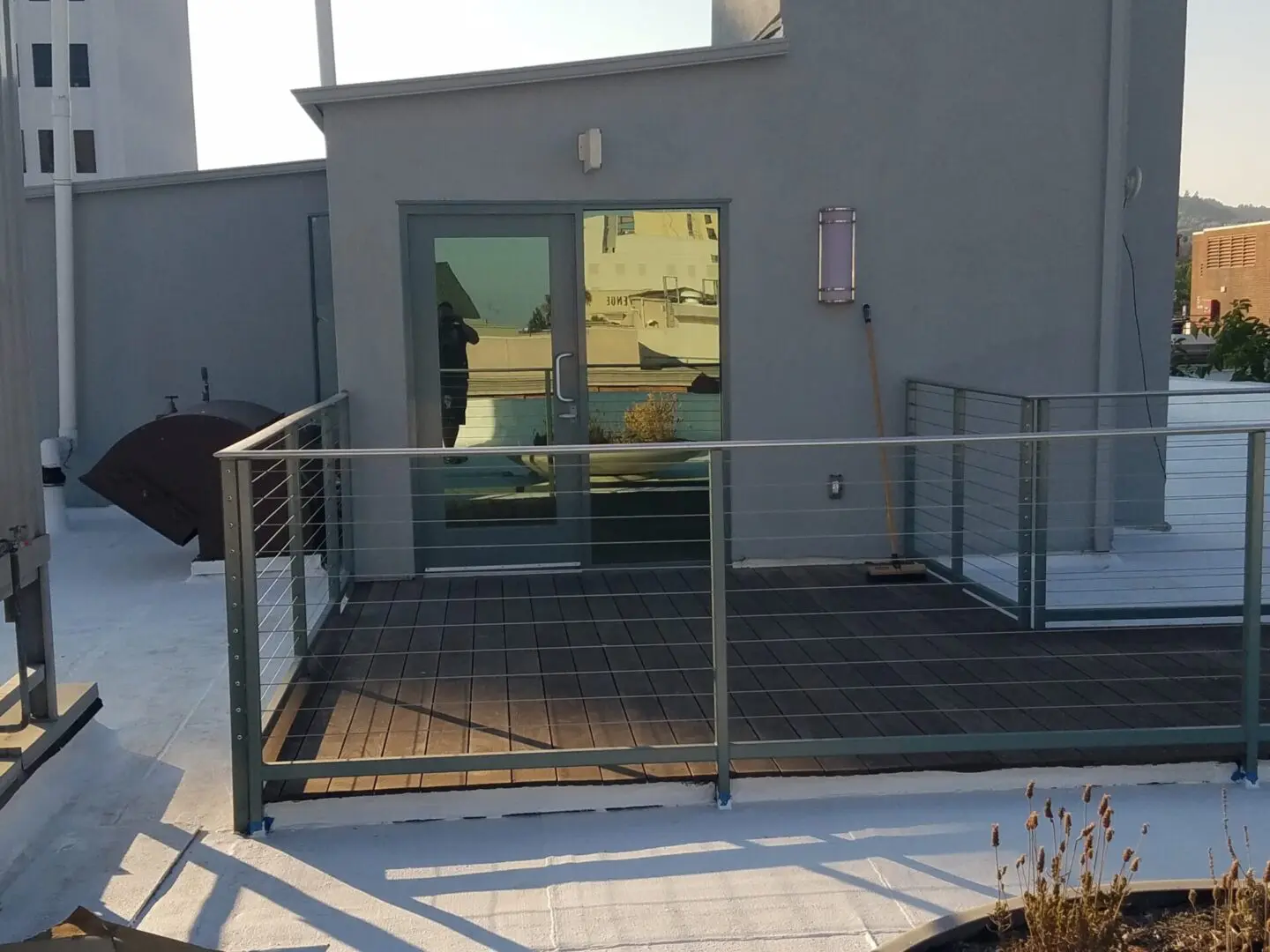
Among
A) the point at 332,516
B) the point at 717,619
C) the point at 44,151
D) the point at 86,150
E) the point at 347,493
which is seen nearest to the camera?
the point at 717,619

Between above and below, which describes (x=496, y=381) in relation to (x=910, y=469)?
above

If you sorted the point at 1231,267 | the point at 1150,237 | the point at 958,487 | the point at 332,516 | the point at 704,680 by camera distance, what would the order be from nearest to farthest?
the point at 704,680, the point at 958,487, the point at 332,516, the point at 1150,237, the point at 1231,267

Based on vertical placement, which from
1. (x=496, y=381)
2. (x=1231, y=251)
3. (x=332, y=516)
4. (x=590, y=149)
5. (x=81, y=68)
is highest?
(x=81, y=68)

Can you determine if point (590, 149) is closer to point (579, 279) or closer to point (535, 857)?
point (579, 279)

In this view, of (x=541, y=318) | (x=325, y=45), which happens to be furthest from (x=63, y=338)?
(x=541, y=318)

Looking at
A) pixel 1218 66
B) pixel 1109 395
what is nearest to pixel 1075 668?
pixel 1109 395

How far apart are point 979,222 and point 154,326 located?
5461mm

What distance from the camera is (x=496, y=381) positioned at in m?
6.64

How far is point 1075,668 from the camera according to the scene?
493cm

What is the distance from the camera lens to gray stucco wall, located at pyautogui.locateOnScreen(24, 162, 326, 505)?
844cm

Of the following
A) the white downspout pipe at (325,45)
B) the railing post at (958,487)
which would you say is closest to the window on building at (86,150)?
the white downspout pipe at (325,45)

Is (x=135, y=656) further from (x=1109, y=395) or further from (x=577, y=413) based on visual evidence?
(x=1109, y=395)

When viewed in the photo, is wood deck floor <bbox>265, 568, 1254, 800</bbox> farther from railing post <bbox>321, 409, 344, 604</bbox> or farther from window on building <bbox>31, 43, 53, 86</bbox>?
window on building <bbox>31, 43, 53, 86</bbox>

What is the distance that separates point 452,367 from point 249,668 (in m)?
3.17
